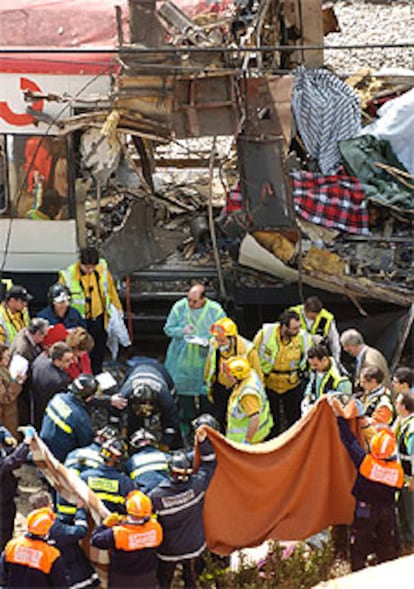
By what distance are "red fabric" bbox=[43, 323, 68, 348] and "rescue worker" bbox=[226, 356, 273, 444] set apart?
5.93ft

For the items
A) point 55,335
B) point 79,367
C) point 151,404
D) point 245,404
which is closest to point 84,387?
point 151,404

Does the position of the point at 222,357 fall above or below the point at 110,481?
above

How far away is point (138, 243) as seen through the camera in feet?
44.3

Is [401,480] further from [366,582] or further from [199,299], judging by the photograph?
[199,299]

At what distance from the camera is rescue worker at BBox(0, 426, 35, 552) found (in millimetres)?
8656

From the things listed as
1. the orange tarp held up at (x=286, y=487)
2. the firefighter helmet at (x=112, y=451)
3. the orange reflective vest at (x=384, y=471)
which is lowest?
the orange tarp held up at (x=286, y=487)

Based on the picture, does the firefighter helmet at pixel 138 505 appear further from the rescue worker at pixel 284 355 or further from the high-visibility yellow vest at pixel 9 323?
the high-visibility yellow vest at pixel 9 323

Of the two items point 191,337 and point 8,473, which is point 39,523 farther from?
point 191,337

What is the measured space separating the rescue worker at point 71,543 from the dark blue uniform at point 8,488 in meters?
0.57

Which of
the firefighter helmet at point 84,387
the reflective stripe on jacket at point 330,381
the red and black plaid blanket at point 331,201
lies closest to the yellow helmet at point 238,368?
the reflective stripe on jacket at point 330,381

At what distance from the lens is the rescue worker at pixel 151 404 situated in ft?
32.1

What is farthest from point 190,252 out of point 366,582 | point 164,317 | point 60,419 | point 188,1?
point 366,582

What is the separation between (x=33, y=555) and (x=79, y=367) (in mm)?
3076

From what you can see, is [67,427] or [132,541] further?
[67,427]
